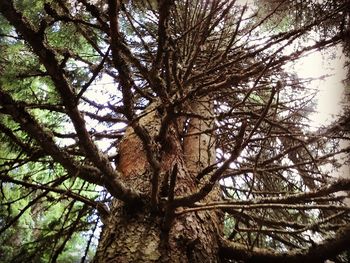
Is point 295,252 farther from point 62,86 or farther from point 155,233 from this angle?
point 62,86

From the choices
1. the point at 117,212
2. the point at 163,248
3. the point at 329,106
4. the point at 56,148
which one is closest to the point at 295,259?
the point at 163,248

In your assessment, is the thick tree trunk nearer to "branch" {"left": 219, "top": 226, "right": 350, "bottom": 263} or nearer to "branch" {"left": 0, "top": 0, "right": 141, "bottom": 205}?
"branch" {"left": 219, "top": 226, "right": 350, "bottom": 263}

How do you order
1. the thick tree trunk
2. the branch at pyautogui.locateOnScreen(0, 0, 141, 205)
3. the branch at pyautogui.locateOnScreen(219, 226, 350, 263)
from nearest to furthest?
1. the branch at pyautogui.locateOnScreen(0, 0, 141, 205)
2. the branch at pyautogui.locateOnScreen(219, 226, 350, 263)
3. the thick tree trunk

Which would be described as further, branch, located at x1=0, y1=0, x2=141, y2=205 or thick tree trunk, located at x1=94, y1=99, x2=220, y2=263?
thick tree trunk, located at x1=94, y1=99, x2=220, y2=263

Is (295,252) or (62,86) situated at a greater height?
(62,86)

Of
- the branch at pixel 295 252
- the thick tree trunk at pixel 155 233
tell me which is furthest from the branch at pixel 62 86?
the branch at pixel 295 252

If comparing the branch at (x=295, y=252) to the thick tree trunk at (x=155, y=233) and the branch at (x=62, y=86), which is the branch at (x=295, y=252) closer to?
the thick tree trunk at (x=155, y=233)

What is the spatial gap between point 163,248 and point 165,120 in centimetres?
75

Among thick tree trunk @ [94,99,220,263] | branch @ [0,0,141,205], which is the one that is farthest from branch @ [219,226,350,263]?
branch @ [0,0,141,205]

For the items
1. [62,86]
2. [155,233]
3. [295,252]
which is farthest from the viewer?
[155,233]

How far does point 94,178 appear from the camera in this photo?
70.3 inches

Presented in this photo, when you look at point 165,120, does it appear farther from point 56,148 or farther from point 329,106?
point 329,106

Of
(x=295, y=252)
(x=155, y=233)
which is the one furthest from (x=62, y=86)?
(x=295, y=252)

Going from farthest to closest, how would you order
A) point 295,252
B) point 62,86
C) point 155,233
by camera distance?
point 155,233, point 295,252, point 62,86
